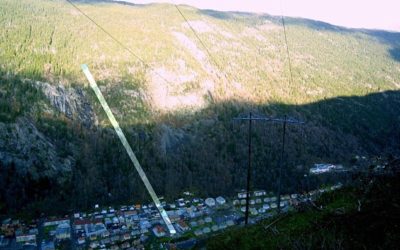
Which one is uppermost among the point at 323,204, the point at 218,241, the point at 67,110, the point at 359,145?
the point at 323,204

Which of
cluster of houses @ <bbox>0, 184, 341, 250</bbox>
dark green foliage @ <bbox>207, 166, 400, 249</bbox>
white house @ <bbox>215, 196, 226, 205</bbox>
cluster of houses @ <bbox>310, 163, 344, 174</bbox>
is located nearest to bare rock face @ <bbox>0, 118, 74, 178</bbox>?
cluster of houses @ <bbox>0, 184, 341, 250</bbox>

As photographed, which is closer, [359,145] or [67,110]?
[67,110]

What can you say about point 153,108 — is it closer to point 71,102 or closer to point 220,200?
point 71,102

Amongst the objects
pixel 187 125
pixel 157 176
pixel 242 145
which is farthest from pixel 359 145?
pixel 157 176

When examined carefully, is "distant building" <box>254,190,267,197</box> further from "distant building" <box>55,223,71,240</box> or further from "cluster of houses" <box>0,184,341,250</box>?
"distant building" <box>55,223,71,240</box>

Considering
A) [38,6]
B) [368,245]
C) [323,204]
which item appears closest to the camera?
[368,245]

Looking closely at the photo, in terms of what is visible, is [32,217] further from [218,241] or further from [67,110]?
[218,241]

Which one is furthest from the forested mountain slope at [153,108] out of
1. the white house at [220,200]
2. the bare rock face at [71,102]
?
the white house at [220,200]
